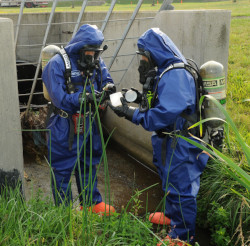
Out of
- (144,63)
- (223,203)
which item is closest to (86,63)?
(144,63)

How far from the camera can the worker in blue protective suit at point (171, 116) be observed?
3.27 metres

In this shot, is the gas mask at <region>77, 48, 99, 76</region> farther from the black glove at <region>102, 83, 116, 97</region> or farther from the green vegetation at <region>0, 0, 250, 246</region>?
the green vegetation at <region>0, 0, 250, 246</region>

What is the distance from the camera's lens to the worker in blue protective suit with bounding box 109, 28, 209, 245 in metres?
3.27

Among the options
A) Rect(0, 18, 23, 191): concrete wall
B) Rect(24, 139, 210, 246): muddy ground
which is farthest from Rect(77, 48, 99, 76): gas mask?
Rect(24, 139, 210, 246): muddy ground

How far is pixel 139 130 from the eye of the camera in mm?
5836

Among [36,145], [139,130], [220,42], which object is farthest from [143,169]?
[220,42]

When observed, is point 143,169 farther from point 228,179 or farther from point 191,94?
point 191,94

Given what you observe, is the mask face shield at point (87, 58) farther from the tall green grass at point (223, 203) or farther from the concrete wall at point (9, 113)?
the tall green grass at point (223, 203)

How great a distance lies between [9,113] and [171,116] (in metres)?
1.40

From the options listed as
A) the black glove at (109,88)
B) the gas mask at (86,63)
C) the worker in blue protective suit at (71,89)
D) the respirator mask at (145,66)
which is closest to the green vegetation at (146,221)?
the worker in blue protective suit at (71,89)

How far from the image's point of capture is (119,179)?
5773 mm

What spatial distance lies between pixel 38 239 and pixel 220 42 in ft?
10.5

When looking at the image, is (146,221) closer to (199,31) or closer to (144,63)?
(144,63)

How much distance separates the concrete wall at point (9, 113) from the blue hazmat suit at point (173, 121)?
105 centimetres
